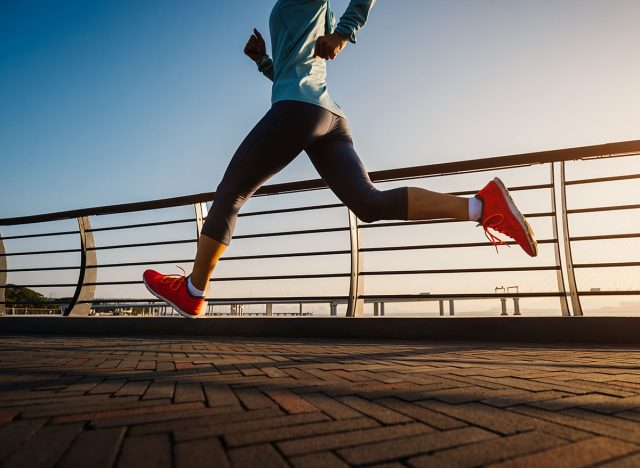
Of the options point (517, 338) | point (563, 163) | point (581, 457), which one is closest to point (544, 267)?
point (517, 338)

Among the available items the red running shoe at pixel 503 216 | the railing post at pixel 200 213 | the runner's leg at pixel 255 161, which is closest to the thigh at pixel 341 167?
the runner's leg at pixel 255 161

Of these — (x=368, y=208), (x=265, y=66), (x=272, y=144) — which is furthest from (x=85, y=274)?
(x=368, y=208)

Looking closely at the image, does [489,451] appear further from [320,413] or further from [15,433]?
[15,433]

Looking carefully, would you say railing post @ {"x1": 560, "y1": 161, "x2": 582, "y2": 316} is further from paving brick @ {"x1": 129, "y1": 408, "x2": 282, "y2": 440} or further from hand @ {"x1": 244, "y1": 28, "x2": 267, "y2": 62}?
paving brick @ {"x1": 129, "y1": 408, "x2": 282, "y2": 440}

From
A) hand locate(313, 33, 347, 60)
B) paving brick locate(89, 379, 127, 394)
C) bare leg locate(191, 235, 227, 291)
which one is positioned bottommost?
paving brick locate(89, 379, 127, 394)

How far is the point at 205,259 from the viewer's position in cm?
221

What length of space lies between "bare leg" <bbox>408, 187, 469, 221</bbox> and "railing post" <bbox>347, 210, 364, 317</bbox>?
144cm

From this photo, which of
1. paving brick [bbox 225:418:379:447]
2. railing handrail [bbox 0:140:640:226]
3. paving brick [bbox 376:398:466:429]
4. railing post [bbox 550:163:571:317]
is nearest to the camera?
paving brick [bbox 225:418:379:447]

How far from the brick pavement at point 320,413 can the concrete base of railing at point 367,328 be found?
1.02 m

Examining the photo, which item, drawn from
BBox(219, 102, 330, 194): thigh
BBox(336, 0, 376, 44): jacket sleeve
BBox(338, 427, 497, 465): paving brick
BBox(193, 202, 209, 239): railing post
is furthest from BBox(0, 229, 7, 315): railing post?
BBox(338, 427, 497, 465): paving brick

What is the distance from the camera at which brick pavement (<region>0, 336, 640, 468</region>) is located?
0.77 m

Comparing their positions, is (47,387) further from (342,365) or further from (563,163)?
(563,163)

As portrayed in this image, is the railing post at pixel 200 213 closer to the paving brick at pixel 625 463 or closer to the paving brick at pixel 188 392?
the paving brick at pixel 188 392

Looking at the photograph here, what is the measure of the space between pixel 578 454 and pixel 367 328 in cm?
262
